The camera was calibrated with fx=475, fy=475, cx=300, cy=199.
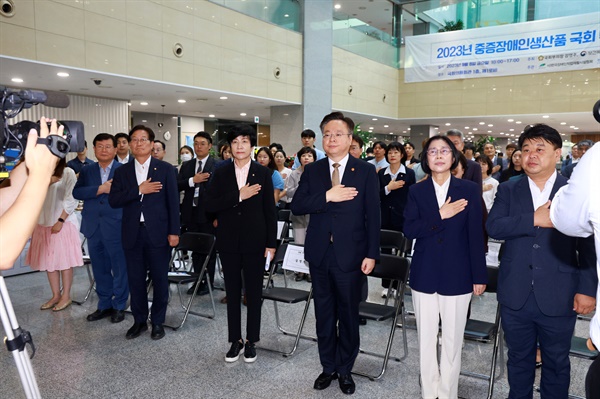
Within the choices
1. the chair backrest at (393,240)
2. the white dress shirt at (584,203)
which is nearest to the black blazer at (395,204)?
the chair backrest at (393,240)

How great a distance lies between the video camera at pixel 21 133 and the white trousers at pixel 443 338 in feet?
6.72

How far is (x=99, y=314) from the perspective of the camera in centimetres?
450

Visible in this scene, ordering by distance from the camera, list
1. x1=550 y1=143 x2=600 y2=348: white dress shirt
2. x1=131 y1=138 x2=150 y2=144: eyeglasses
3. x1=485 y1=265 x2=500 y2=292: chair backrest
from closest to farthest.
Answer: x1=550 y1=143 x2=600 y2=348: white dress shirt → x1=485 y1=265 x2=500 y2=292: chair backrest → x1=131 y1=138 x2=150 y2=144: eyeglasses

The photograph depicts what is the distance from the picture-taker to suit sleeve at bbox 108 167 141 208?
12.9 ft

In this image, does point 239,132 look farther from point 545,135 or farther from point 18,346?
point 18,346

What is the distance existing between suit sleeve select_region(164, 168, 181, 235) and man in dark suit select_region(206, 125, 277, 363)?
607 millimetres

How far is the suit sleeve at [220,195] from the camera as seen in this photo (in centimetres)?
350

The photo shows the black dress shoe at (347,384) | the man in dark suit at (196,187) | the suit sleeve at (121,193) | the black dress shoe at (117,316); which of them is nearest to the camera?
the black dress shoe at (347,384)

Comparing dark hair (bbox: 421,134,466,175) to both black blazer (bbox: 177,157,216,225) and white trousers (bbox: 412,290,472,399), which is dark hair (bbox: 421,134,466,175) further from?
black blazer (bbox: 177,157,216,225)

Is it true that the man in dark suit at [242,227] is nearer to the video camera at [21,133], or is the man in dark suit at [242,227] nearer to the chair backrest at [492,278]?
the chair backrest at [492,278]

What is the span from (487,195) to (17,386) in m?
5.08

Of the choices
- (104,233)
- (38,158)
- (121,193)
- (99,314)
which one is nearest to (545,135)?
(38,158)

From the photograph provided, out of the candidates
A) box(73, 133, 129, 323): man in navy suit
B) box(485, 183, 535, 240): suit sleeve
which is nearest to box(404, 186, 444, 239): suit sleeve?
box(485, 183, 535, 240): suit sleeve

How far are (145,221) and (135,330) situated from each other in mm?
948
